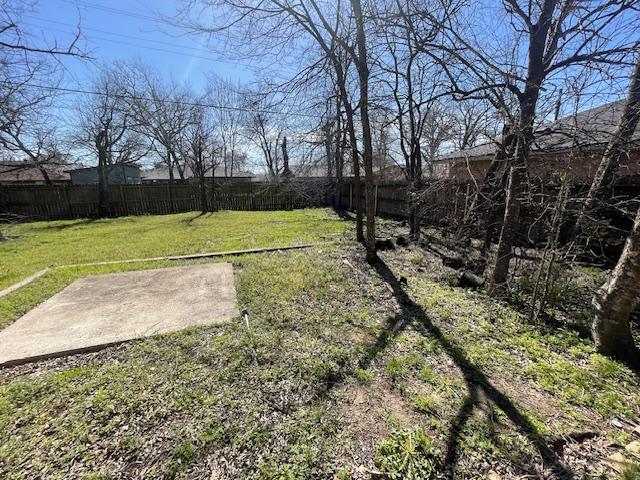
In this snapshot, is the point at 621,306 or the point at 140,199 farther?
the point at 140,199

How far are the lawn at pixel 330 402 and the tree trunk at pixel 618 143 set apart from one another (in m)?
1.55

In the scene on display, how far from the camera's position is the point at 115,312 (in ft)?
11.1

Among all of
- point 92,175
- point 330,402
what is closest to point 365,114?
point 330,402

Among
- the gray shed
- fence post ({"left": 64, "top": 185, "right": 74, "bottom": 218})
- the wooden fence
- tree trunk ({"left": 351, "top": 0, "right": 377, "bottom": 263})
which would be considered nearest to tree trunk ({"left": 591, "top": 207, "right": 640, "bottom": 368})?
tree trunk ({"left": 351, "top": 0, "right": 377, "bottom": 263})

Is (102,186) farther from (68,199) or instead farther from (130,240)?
(130,240)

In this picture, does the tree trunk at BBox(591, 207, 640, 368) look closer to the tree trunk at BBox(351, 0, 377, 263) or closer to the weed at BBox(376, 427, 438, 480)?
the weed at BBox(376, 427, 438, 480)

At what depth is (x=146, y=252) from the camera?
628 cm

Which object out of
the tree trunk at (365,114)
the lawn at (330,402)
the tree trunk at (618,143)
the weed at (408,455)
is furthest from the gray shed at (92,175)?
the tree trunk at (618,143)

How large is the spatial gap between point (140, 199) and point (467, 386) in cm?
1564

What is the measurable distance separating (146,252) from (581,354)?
7125mm

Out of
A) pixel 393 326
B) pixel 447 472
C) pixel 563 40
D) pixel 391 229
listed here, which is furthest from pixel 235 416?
pixel 391 229

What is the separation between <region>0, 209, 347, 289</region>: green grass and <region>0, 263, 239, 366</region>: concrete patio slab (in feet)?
5.31

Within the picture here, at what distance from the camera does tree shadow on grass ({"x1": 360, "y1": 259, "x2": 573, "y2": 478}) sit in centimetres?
164

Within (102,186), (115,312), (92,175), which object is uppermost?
(92,175)
